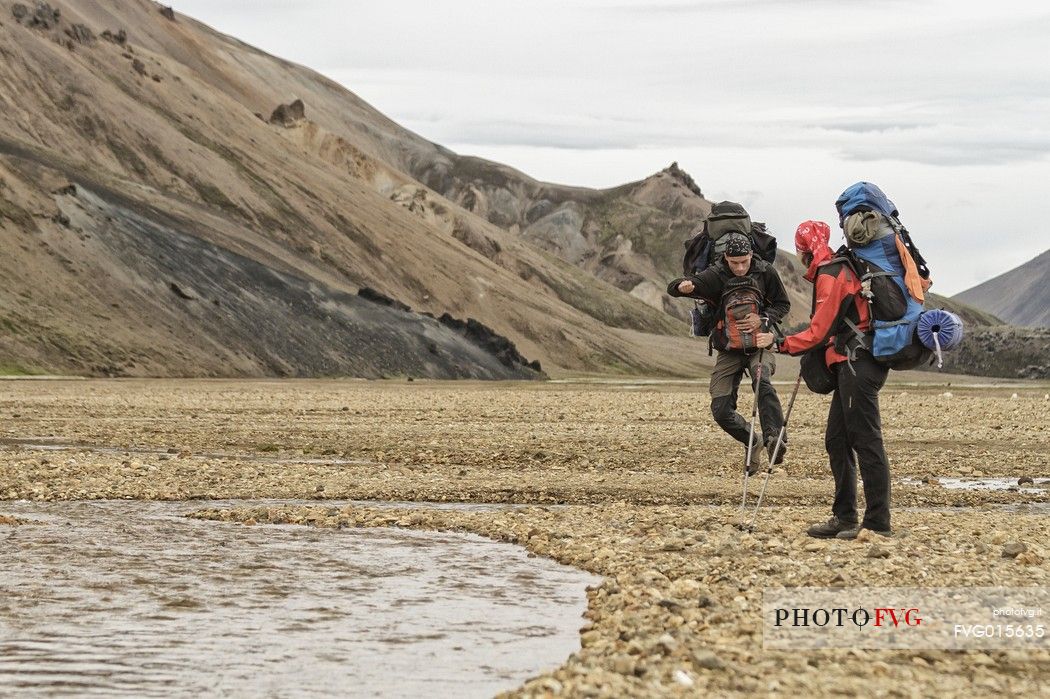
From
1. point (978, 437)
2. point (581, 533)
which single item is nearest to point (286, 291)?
point (978, 437)

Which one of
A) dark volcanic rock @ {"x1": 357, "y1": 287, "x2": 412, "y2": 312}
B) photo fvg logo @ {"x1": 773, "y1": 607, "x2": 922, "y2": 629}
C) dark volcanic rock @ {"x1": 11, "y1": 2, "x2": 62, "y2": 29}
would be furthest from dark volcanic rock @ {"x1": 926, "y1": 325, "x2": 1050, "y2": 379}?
photo fvg logo @ {"x1": 773, "y1": 607, "x2": 922, "y2": 629}

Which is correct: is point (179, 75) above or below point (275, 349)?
above

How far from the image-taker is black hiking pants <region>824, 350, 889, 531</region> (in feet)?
37.6

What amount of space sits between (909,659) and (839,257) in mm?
4767

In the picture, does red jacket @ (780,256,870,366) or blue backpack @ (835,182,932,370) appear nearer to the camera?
blue backpack @ (835,182,932,370)

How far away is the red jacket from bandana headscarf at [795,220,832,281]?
30 centimetres

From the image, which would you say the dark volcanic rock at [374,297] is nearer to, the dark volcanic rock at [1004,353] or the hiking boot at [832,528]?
the dark volcanic rock at [1004,353]

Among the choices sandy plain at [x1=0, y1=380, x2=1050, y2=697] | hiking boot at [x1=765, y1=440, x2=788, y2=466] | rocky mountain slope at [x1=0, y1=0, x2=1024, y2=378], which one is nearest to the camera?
sandy plain at [x1=0, y1=380, x2=1050, y2=697]

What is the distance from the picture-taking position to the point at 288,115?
480 feet

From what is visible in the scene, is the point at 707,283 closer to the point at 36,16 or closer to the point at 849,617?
the point at 849,617

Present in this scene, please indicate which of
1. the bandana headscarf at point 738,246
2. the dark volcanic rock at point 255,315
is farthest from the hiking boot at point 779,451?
the dark volcanic rock at point 255,315

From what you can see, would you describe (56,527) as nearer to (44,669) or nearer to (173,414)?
(44,669)

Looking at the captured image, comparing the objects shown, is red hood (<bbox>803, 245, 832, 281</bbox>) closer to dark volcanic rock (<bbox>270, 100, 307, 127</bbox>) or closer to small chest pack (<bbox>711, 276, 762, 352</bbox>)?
small chest pack (<bbox>711, 276, 762, 352</bbox>)

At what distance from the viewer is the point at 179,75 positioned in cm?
12400
